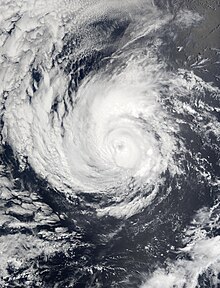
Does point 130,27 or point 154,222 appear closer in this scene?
point 154,222

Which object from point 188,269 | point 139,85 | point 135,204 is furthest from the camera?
point 139,85

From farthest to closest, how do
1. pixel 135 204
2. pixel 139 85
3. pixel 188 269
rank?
pixel 139 85 < pixel 135 204 < pixel 188 269

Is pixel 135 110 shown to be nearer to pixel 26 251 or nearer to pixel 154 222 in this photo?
pixel 154 222

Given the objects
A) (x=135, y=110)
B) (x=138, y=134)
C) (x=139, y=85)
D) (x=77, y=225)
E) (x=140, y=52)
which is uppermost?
(x=140, y=52)

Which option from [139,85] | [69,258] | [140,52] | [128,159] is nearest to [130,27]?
[140,52]

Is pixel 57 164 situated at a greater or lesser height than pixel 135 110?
lesser

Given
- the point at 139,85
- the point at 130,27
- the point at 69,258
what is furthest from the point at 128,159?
the point at 130,27

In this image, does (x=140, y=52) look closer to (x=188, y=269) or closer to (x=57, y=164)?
Answer: (x=57, y=164)
